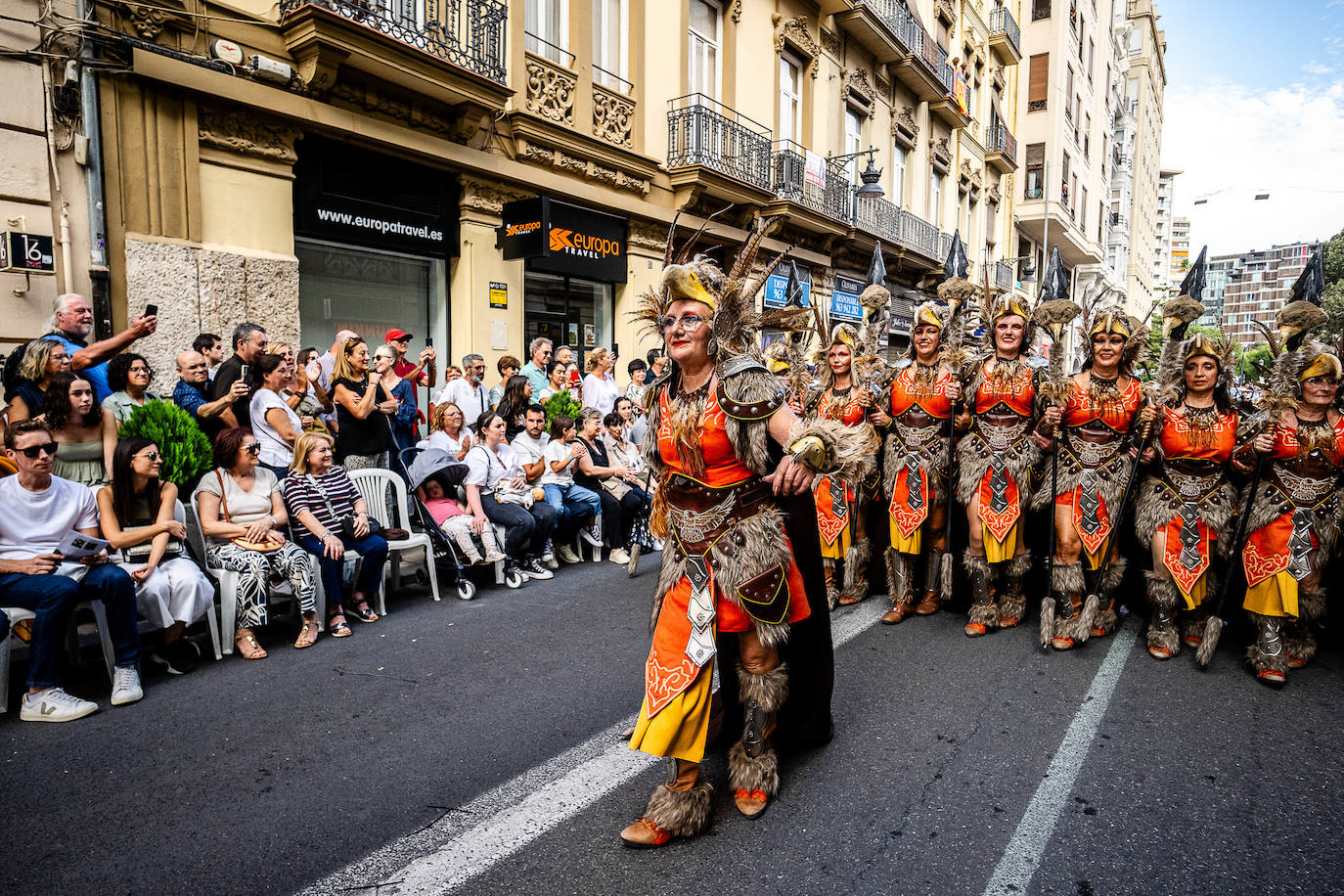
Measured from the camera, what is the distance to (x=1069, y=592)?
5.14 m

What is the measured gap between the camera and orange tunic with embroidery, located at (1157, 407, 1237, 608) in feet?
15.9

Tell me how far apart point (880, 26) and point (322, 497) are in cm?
1946

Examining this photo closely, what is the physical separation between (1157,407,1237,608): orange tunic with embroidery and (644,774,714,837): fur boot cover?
359 cm

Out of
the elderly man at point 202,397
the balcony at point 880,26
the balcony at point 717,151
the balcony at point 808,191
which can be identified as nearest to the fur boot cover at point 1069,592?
the elderly man at point 202,397

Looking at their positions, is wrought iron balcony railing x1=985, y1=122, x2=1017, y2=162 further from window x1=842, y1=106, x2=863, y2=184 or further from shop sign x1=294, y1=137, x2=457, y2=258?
shop sign x1=294, y1=137, x2=457, y2=258

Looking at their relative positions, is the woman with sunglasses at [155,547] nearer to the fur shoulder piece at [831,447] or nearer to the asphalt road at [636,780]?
the asphalt road at [636,780]

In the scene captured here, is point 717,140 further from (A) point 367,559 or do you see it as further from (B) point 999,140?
(B) point 999,140

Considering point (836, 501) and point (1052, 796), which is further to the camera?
point (836, 501)

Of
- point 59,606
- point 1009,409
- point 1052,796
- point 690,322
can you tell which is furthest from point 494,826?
point 1009,409

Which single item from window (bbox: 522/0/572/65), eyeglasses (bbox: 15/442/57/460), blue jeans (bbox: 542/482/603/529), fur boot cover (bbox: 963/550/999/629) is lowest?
fur boot cover (bbox: 963/550/999/629)

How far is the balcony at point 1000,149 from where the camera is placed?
30.0m

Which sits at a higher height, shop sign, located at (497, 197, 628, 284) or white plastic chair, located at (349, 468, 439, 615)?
shop sign, located at (497, 197, 628, 284)

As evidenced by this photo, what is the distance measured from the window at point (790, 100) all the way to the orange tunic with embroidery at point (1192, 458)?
47.6 ft

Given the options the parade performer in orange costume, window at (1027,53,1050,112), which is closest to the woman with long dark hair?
the parade performer in orange costume
